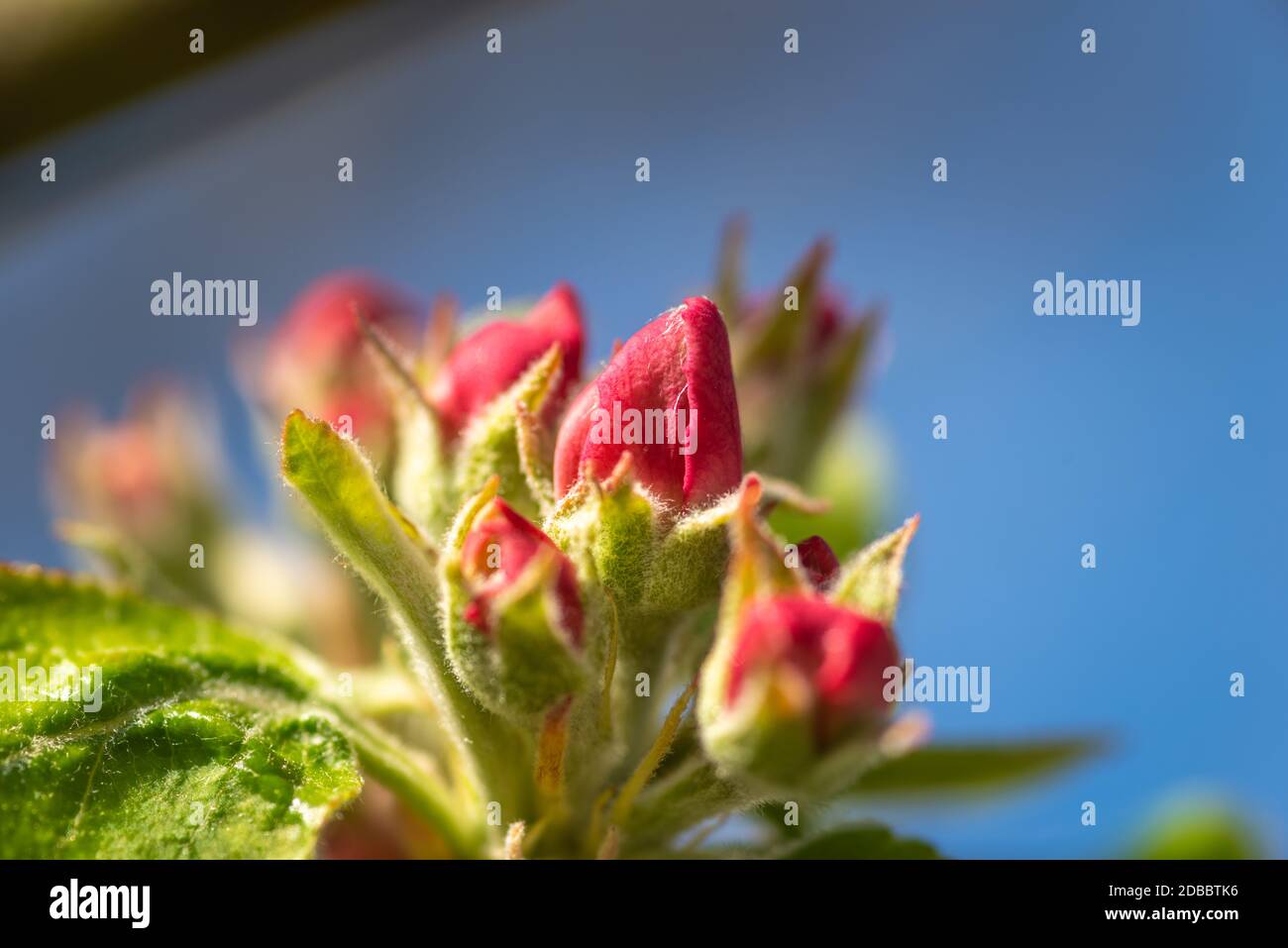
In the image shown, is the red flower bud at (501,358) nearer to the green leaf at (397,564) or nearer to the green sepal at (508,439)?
the green sepal at (508,439)

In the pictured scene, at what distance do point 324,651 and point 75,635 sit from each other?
604 millimetres

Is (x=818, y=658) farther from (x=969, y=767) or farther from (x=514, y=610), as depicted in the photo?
(x=969, y=767)

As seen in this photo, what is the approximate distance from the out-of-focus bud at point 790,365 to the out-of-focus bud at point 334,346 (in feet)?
1.65

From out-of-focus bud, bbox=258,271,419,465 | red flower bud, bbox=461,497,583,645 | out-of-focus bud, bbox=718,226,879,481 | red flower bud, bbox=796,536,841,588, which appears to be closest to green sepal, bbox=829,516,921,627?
red flower bud, bbox=796,536,841,588

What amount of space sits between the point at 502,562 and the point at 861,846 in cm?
56

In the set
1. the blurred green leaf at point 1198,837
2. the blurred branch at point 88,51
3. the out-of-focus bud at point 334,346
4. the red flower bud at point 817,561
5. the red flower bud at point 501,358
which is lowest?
the blurred green leaf at point 1198,837

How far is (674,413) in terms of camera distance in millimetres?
1190

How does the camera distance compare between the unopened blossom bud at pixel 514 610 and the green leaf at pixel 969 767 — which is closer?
the unopened blossom bud at pixel 514 610

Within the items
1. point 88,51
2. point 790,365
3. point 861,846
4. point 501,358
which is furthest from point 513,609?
point 88,51

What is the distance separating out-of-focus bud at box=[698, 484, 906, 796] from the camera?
3.13ft

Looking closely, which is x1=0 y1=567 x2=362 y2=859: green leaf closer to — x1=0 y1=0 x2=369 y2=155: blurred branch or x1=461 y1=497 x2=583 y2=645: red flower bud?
x1=461 y1=497 x2=583 y2=645: red flower bud

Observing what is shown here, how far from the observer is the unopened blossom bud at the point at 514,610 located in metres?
1.08

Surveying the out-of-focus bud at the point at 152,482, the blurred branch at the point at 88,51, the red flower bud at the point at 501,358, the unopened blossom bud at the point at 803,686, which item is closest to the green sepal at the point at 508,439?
the red flower bud at the point at 501,358
